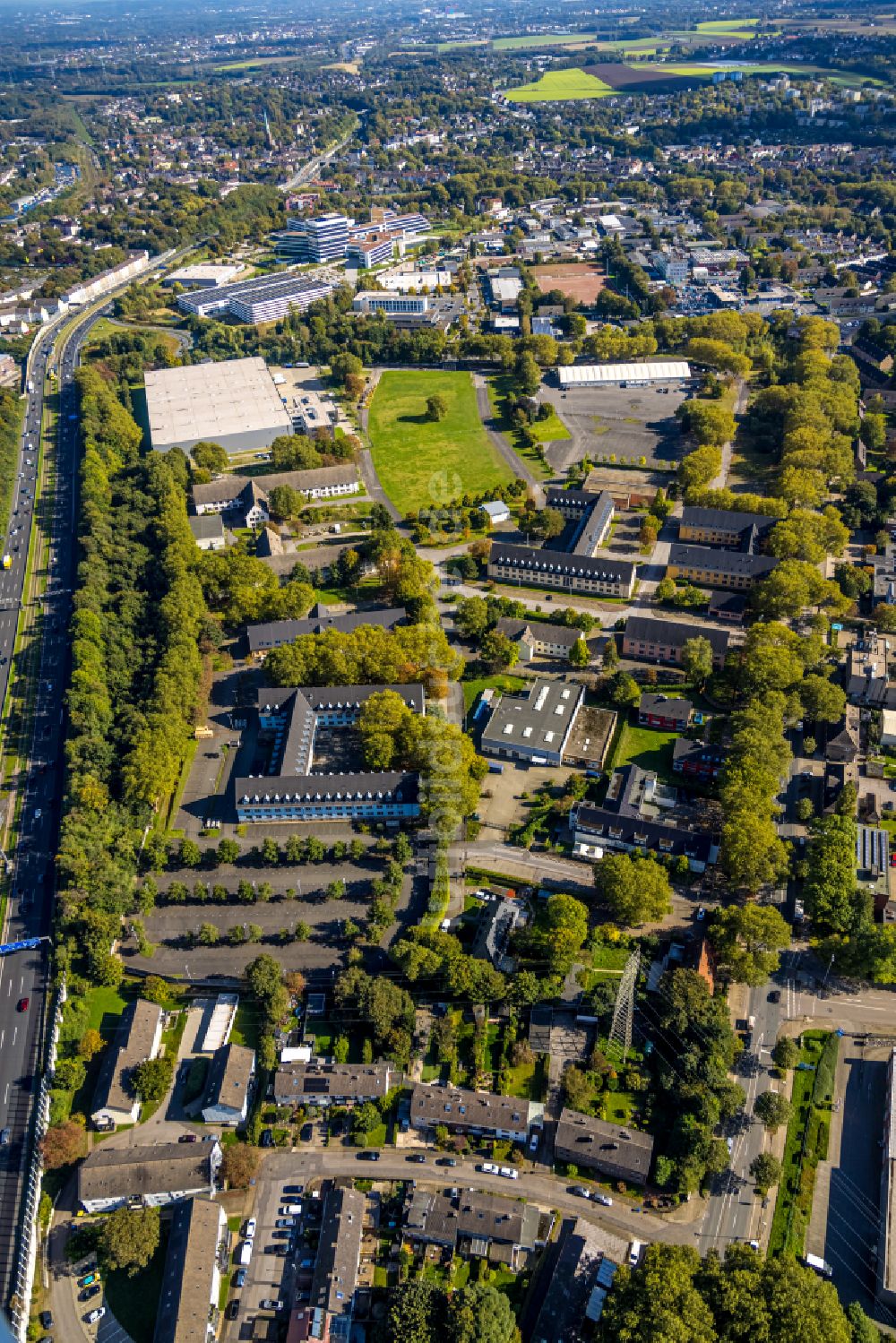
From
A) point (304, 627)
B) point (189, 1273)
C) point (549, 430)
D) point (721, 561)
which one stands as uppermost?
point (549, 430)

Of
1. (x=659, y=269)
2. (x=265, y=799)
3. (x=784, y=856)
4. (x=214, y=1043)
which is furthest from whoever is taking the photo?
(x=659, y=269)

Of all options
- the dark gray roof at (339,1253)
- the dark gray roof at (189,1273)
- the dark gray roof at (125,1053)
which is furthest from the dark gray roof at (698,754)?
the dark gray roof at (189,1273)

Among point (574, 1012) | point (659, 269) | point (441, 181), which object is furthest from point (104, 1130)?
point (441, 181)

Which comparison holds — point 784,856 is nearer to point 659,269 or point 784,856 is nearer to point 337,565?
point 337,565

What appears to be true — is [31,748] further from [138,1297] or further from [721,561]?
[721,561]

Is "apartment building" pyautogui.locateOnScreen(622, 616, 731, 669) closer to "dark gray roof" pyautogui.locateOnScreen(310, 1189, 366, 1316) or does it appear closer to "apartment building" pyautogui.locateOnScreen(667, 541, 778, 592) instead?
"apartment building" pyautogui.locateOnScreen(667, 541, 778, 592)

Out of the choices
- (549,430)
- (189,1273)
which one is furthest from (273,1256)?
(549,430)

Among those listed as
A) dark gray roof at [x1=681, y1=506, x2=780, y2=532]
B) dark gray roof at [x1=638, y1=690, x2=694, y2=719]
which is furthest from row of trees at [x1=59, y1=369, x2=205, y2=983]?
dark gray roof at [x1=681, y1=506, x2=780, y2=532]
